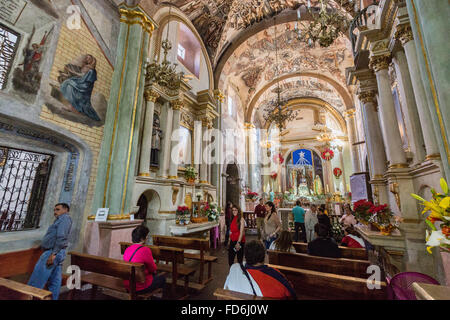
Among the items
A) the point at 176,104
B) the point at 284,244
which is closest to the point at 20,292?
the point at 284,244

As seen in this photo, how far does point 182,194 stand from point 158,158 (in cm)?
143

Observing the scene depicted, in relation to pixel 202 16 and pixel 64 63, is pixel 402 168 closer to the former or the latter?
pixel 64 63

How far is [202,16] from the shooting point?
8539mm

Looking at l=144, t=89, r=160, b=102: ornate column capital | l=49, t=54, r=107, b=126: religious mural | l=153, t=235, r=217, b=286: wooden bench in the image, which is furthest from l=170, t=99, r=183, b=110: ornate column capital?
l=153, t=235, r=217, b=286: wooden bench

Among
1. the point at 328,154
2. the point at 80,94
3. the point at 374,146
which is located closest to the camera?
the point at 80,94

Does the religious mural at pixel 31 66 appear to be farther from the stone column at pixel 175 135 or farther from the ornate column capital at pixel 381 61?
the ornate column capital at pixel 381 61

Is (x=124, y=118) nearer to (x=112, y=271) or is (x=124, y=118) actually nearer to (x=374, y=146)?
(x=112, y=271)

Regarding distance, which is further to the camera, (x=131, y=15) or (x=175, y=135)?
(x=175, y=135)

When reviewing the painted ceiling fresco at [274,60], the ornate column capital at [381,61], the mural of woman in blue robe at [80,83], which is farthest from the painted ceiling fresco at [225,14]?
the mural of woman in blue robe at [80,83]

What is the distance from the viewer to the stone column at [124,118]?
442cm

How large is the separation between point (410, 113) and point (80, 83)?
680cm

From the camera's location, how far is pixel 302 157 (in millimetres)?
18719

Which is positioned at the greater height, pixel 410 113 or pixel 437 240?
pixel 410 113

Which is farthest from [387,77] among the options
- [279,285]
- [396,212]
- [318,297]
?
[279,285]
